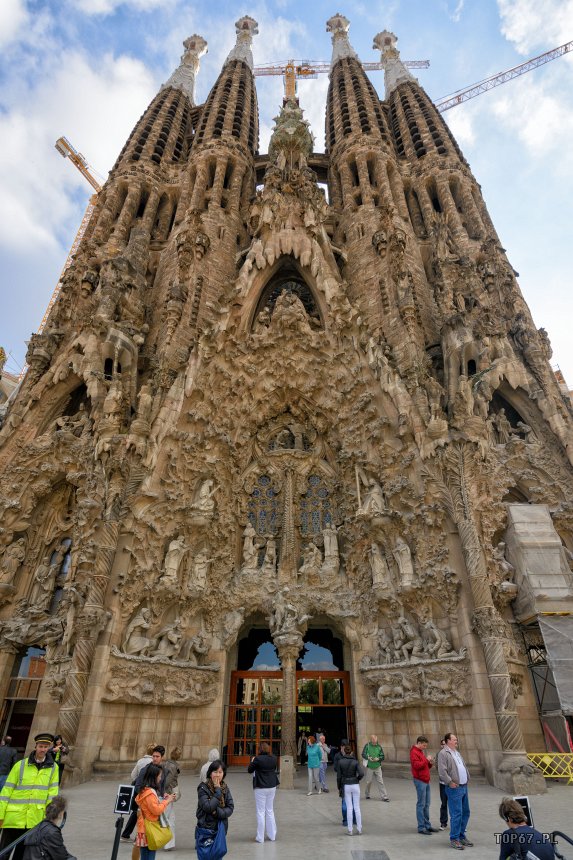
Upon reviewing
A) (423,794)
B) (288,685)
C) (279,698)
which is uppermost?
(288,685)

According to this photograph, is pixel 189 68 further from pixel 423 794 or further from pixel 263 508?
pixel 423 794

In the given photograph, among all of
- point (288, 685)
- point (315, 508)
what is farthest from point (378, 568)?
point (288, 685)

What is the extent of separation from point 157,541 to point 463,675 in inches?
296

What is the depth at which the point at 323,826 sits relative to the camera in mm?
6133

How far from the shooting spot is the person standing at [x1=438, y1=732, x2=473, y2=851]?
511 cm

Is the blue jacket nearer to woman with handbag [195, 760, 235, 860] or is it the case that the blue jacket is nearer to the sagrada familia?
the sagrada familia

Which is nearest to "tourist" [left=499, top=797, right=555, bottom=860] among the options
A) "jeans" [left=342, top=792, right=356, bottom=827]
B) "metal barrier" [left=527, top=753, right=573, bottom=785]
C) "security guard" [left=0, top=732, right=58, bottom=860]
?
"security guard" [left=0, top=732, right=58, bottom=860]

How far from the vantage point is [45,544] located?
13.3 metres

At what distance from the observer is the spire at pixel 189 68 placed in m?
34.3

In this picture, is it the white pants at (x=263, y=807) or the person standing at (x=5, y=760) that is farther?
the white pants at (x=263, y=807)

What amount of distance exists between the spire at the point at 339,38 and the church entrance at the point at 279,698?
4059 centimetres

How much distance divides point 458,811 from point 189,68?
4524 cm

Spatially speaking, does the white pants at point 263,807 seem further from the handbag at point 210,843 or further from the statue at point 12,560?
the statue at point 12,560

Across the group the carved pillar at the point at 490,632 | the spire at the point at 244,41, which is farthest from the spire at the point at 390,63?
the carved pillar at the point at 490,632
